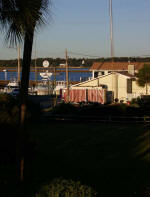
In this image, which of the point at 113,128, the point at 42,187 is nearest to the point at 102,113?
the point at 113,128

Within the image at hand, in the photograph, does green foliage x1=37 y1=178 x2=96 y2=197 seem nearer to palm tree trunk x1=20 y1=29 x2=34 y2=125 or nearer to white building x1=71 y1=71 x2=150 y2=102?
palm tree trunk x1=20 y1=29 x2=34 y2=125

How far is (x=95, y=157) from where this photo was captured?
16016mm

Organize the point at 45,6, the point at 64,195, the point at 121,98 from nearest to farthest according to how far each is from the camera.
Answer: the point at 64,195 → the point at 45,6 → the point at 121,98

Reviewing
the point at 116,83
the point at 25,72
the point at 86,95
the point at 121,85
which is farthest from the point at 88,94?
the point at 25,72

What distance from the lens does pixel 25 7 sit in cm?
762

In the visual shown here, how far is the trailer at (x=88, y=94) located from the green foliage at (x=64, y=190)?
1805 inches

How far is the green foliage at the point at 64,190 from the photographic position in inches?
283

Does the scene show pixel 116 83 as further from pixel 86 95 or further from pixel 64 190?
pixel 64 190

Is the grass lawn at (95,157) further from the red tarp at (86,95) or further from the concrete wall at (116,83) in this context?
the concrete wall at (116,83)

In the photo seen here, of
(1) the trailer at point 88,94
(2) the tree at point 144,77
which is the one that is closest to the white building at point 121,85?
(2) the tree at point 144,77

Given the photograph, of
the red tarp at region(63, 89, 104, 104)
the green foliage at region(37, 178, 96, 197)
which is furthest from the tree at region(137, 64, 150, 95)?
the green foliage at region(37, 178, 96, 197)

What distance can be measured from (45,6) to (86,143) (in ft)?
42.2

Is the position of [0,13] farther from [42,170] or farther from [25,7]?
[42,170]

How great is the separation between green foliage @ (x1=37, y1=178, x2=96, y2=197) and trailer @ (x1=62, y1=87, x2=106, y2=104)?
45.9 m
